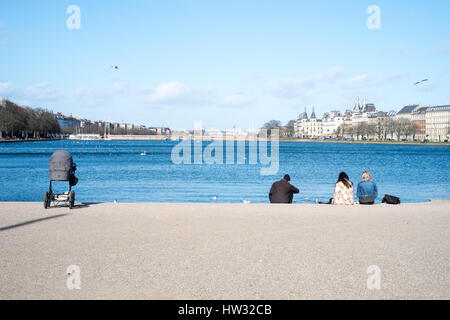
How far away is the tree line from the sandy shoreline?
365 ft

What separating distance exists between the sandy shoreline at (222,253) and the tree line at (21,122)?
111397mm

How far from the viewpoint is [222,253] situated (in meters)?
8.73

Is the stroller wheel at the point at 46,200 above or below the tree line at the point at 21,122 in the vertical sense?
below

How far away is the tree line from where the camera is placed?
11794 cm

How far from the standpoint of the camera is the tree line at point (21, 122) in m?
118

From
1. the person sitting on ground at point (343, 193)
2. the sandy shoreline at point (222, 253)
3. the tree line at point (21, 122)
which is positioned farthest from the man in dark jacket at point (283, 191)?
the tree line at point (21, 122)

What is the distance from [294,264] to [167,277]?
188cm

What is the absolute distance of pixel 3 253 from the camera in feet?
28.3
